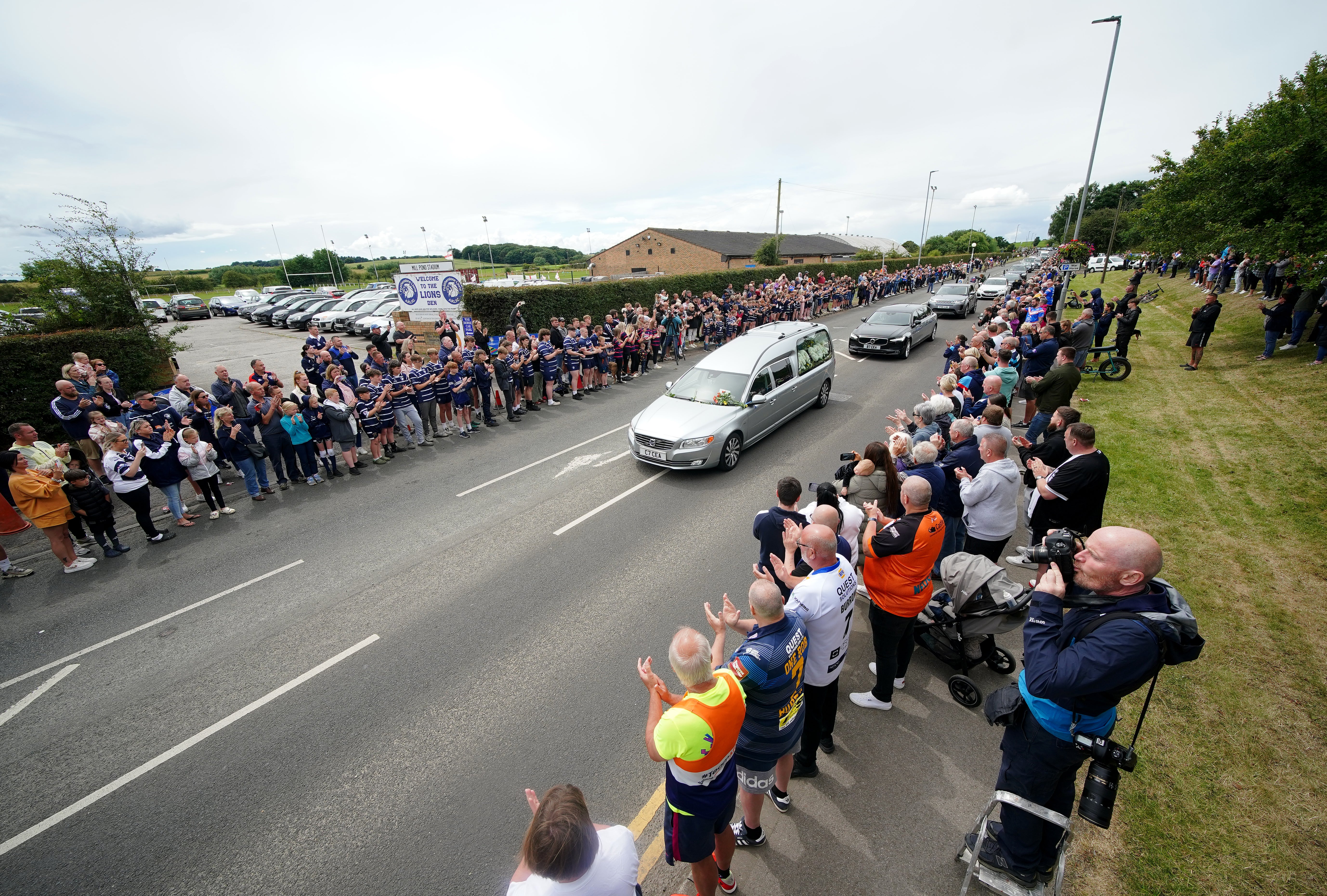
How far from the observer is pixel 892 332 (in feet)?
56.5

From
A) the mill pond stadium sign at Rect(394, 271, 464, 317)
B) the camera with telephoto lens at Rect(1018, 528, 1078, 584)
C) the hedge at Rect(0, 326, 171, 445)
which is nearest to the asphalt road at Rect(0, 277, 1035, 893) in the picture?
the camera with telephoto lens at Rect(1018, 528, 1078, 584)

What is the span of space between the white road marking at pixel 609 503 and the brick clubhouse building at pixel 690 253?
131ft

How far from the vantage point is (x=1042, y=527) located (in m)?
5.81

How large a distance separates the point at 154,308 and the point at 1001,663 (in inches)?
1513

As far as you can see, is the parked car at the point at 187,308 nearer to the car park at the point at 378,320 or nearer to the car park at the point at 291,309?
the car park at the point at 291,309

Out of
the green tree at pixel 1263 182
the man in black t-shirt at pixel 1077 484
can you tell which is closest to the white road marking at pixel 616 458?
the man in black t-shirt at pixel 1077 484

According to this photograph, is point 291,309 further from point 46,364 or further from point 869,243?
point 869,243

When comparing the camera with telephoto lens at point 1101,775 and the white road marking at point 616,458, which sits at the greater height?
the camera with telephoto lens at point 1101,775

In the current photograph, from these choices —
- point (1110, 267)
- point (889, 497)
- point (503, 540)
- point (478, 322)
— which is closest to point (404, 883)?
point (503, 540)

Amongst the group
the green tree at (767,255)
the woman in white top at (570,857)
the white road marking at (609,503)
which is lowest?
the white road marking at (609,503)

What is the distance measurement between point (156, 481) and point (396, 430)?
13.0ft

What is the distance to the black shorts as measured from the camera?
2654mm

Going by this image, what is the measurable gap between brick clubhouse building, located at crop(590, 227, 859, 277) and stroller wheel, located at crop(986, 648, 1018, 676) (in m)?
43.4

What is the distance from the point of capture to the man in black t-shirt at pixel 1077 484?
4.90 m
